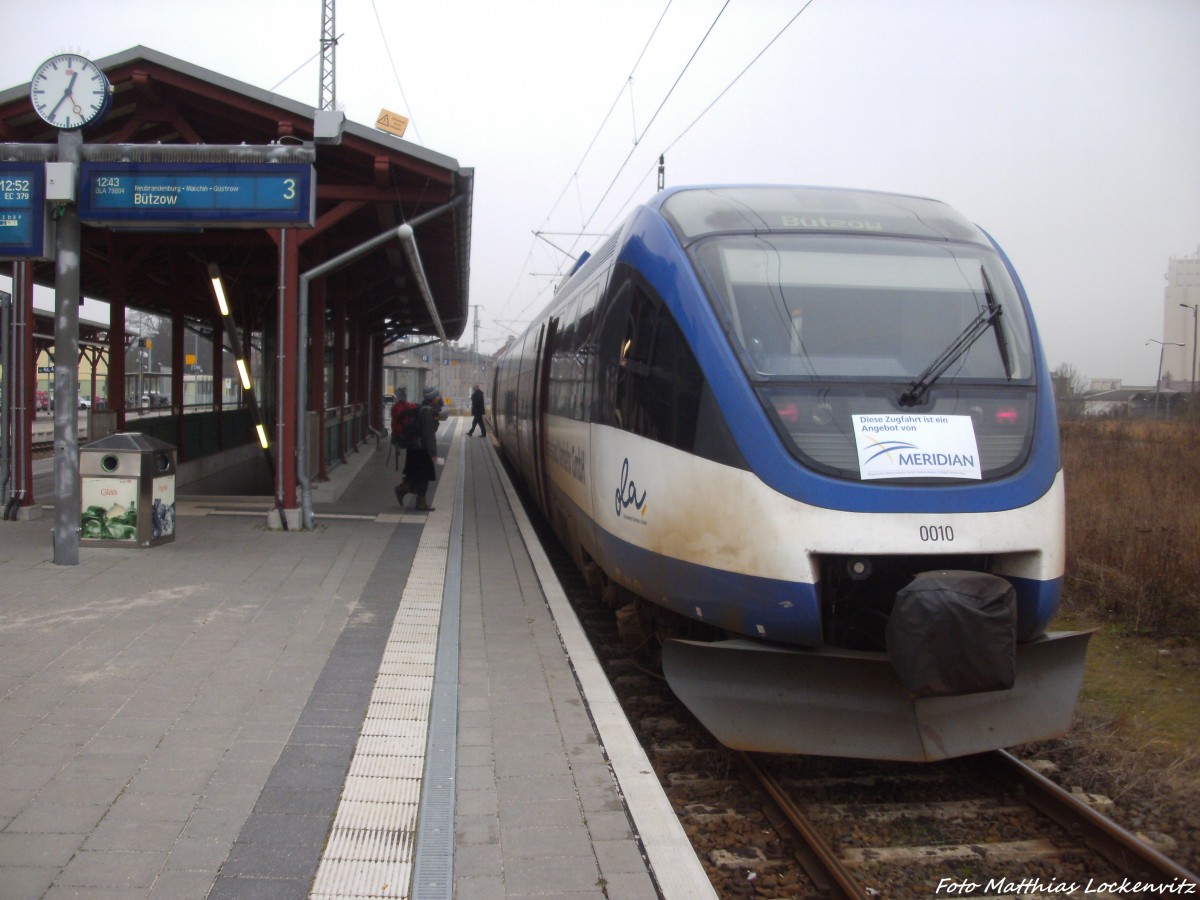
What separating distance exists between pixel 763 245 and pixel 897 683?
8.19ft

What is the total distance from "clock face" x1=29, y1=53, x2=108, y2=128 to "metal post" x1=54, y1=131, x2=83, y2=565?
0.33 meters

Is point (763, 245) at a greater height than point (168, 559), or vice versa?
point (763, 245)

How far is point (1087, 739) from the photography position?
5.76 m

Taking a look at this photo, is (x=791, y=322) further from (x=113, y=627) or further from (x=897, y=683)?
(x=113, y=627)

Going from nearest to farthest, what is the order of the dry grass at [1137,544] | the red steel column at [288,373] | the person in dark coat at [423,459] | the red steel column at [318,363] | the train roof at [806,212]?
1. the train roof at [806,212]
2. the dry grass at [1137,544]
3. the red steel column at [288,373]
4. the person in dark coat at [423,459]
5. the red steel column at [318,363]

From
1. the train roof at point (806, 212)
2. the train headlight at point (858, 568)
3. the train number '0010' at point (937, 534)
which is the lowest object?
the train headlight at point (858, 568)

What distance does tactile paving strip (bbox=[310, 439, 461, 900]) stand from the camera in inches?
144

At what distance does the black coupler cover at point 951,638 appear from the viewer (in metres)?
4.43

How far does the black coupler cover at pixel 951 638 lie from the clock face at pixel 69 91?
8344 mm

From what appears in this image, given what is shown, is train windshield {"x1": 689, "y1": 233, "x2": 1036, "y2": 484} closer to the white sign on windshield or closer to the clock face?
the white sign on windshield

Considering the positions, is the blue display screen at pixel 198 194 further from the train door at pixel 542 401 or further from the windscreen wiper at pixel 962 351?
the windscreen wiper at pixel 962 351

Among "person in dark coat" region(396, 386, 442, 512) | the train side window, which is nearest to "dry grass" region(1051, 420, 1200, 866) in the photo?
the train side window

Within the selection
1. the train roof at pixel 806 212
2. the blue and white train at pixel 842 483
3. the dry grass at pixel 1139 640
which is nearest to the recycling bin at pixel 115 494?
the blue and white train at pixel 842 483

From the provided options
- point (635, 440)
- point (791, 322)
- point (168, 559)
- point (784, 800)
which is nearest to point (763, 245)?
point (791, 322)
